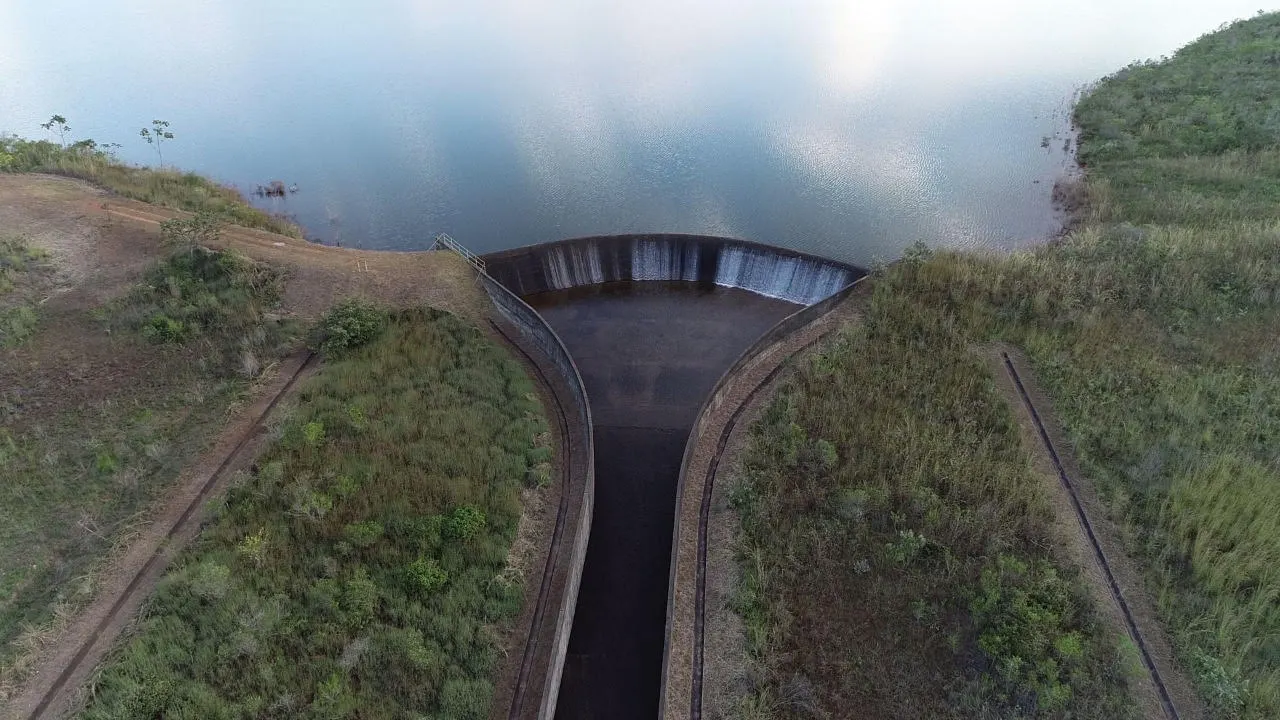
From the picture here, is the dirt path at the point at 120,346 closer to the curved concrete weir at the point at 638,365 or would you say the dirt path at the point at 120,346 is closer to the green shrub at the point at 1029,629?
the curved concrete weir at the point at 638,365

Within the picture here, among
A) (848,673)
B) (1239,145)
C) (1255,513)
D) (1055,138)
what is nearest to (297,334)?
(848,673)

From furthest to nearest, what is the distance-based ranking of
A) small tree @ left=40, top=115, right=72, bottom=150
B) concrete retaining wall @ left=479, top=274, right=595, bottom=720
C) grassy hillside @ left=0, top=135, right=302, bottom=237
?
small tree @ left=40, top=115, right=72, bottom=150, grassy hillside @ left=0, top=135, right=302, bottom=237, concrete retaining wall @ left=479, top=274, right=595, bottom=720

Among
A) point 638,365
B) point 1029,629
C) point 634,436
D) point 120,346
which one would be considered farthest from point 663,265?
point 120,346

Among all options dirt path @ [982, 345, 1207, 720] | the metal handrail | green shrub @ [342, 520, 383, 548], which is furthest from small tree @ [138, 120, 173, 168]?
dirt path @ [982, 345, 1207, 720]

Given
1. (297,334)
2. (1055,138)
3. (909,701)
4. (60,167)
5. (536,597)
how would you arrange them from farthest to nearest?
A: 1. (1055,138)
2. (60,167)
3. (297,334)
4. (536,597)
5. (909,701)

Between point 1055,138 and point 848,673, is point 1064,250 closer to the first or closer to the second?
point 1055,138

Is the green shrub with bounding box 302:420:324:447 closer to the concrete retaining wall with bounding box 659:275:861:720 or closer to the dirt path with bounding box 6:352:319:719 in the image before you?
the dirt path with bounding box 6:352:319:719
